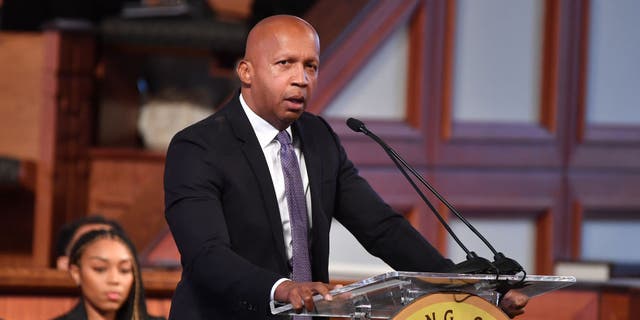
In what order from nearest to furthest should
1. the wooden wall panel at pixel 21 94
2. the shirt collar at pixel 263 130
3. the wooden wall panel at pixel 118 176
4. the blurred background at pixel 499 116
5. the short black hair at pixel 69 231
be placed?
1. the shirt collar at pixel 263 130
2. the short black hair at pixel 69 231
3. the blurred background at pixel 499 116
4. the wooden wall panel at pixel 118 176
5. the wooden wall panel at pixel 21 94

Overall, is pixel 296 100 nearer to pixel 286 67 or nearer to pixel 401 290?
pixel 286 67

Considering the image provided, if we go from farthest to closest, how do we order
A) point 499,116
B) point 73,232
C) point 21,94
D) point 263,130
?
point 21,94 < point 499,116 < point 73,232 < point 263,130

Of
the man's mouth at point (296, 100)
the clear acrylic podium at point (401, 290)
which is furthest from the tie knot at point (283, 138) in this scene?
the clear acrylic podium at point (401, 290)

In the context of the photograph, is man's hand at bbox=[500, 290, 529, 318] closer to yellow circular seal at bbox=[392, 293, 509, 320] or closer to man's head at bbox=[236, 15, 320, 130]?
yellow circular seal at bbox=[392, 293, 509, 320]

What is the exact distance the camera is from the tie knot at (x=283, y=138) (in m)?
2.29

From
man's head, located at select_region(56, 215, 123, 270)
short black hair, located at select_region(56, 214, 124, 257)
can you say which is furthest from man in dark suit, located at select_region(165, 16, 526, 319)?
short black hair, located at select_region(56, 214, 124, 257)

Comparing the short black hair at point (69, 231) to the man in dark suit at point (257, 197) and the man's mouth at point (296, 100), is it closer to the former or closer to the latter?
the man in dark suit at point (257, 197)

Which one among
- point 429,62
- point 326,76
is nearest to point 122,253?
point 326,76

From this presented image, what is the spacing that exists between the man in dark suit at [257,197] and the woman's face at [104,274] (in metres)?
1.05

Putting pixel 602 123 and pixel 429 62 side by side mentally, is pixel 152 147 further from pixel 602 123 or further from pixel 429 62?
pixel 602 123

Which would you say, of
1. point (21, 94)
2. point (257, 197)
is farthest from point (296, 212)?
point (21, 94)

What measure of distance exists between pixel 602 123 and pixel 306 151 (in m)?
2.13

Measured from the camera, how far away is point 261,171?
87.7 inches

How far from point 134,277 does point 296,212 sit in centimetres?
115
